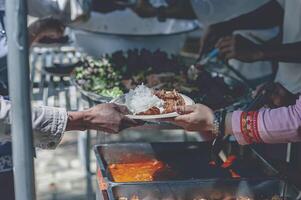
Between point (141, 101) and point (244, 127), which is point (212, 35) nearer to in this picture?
point (141, 101)

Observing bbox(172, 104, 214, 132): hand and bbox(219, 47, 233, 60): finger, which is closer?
bbox(172, 104, 214, 132): hand

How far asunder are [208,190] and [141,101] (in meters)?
0.43

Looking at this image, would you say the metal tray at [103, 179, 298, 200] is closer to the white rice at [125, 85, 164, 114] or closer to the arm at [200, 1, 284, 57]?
the white rice at [125, 85, 164, 114]

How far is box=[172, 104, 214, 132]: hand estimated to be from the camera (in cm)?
194

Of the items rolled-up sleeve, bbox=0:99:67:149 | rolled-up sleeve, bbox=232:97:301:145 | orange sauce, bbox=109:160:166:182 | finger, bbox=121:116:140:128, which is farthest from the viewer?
orange sauce, bbox=109:160:166:182

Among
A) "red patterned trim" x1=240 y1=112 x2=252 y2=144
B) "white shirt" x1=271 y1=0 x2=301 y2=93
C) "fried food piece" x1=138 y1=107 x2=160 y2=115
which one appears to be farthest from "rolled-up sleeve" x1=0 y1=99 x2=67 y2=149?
"white shirt" x1=271 y1=0 x2=301 y2=93

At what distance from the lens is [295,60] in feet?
8.82

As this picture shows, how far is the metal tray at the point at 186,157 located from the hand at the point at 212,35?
4.56ft

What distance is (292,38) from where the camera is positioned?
291cm

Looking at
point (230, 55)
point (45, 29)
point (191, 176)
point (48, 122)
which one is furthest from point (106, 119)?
point (45, 29)

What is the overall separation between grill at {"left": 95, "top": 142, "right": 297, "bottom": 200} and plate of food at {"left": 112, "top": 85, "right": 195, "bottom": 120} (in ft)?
0.80

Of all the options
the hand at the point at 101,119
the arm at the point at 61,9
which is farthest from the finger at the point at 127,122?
the arm at the point at 61,9

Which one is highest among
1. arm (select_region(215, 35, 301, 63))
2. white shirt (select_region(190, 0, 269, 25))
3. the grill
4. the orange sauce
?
white shirt (select_region(190, 0, 269, 25))

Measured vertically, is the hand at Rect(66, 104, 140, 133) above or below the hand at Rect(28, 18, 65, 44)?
below
